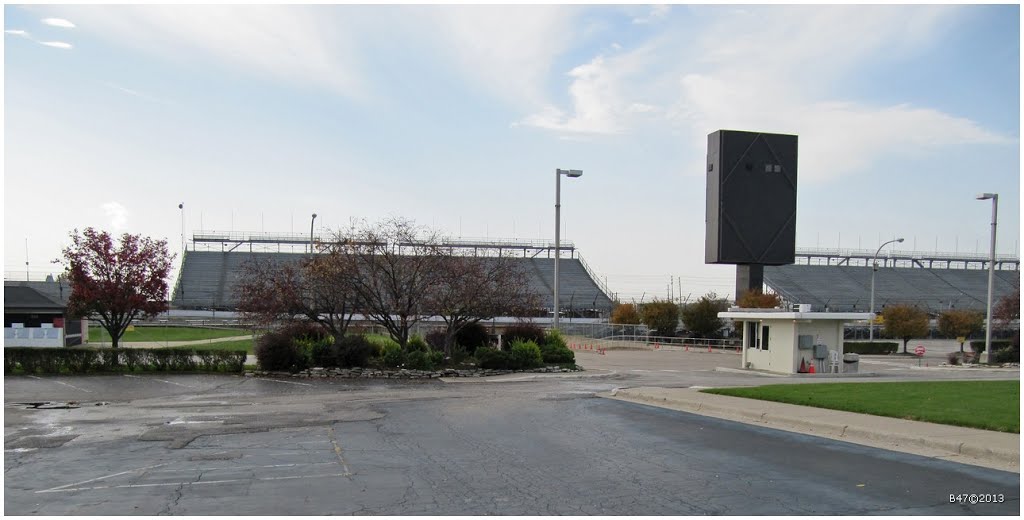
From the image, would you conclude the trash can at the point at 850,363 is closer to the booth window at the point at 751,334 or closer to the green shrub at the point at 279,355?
the booth window at the point at 751,334

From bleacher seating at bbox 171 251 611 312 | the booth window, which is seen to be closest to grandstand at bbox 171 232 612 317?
bleacher seating at bbox 171 251 611 312

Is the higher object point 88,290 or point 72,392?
point 88,290

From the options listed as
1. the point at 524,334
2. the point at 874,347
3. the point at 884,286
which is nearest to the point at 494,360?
the point at 524,334

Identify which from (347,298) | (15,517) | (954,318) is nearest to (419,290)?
(347,298)

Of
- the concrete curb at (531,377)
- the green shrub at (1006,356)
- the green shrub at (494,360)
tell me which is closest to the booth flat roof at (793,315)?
the concrete curb at (531,377)

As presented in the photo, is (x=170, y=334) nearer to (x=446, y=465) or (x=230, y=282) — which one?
(x=230, y=282)

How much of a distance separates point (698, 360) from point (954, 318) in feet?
97.4

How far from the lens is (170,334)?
5397 centimetres

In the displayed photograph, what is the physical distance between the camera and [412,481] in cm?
926

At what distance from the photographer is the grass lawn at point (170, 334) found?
4916 centimetres

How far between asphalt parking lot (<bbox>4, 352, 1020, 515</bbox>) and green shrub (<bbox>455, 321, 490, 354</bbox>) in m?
13.8

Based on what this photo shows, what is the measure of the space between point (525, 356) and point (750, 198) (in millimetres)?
32652

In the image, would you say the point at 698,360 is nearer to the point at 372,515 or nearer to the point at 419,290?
the point at 419,290

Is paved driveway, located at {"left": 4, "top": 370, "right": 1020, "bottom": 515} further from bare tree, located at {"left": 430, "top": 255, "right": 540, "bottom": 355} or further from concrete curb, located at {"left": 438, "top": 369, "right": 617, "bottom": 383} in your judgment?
bare tree, located at {"left": 430, "top": 255, "right": 540, "bottom": 355}
